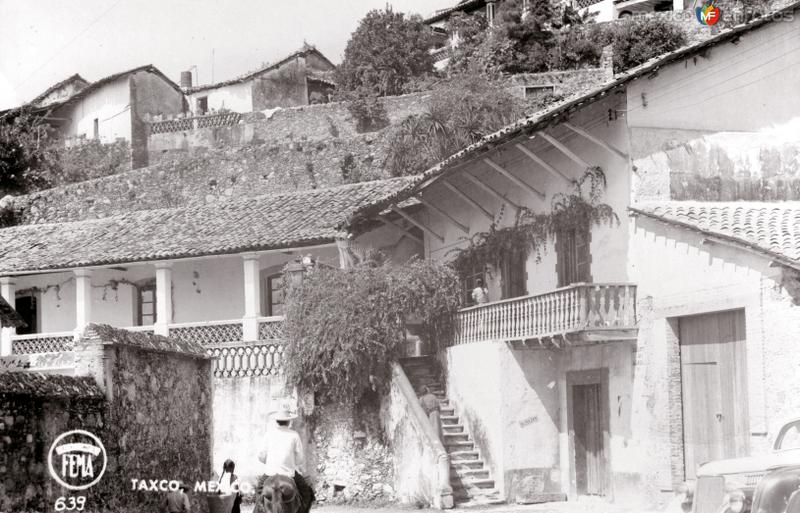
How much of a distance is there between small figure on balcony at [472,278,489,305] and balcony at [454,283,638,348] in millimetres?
2105

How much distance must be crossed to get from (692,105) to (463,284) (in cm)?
677

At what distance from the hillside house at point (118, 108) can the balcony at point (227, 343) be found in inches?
715

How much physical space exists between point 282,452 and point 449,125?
2377 cm

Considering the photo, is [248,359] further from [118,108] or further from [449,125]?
[118,108]

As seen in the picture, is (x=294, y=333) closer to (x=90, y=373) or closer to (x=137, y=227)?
(x=137, y=227)

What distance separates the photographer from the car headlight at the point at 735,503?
11108mm

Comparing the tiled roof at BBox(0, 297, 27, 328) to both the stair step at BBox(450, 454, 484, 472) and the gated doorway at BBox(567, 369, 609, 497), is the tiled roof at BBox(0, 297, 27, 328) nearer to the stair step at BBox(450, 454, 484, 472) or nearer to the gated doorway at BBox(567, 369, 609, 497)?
the stair step at BBox(450, 454, 484, 472)

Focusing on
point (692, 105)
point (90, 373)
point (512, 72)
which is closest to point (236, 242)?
point (692, 105)

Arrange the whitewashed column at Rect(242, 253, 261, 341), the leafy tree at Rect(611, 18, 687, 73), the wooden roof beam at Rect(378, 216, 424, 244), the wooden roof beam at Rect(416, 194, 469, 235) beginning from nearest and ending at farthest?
the wooden roof beam at Rect(416, 194, 469, 235) → the whitewashed column at Rect(242, 253, 261, 341) → the wooden roof beam at Rect(378, 216, 424, 244) → the leafy tree at Rect(611, 18, 687, 73)

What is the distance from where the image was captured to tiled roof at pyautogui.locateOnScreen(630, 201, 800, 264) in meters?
17.0

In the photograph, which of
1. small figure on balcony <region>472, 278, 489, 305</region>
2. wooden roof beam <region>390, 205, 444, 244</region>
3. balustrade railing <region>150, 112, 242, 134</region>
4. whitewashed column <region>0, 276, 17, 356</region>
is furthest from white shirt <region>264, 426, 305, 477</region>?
balustrade railing <region>150, 112, 242, 134</region>

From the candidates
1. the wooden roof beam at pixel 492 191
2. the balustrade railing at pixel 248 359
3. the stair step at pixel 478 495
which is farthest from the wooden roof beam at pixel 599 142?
the balustrade railing at pixel 248 359

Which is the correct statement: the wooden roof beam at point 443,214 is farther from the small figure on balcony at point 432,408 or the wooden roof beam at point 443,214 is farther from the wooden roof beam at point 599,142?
the wooden roof beam at point 599,142


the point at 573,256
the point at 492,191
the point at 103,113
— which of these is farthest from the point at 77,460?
the point at 103,113
